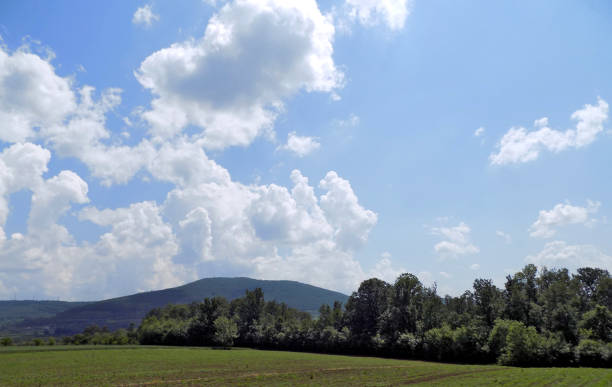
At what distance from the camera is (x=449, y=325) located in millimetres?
88562

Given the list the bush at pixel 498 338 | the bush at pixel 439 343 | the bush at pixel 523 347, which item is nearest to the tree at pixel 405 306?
the bush at pixel 439 343

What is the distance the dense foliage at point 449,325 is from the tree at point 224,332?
0.32 m

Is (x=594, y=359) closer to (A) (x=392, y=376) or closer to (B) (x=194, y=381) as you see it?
(A) (x=392, y=376)

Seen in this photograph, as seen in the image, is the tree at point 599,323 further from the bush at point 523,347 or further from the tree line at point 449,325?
the bush at point 523,347

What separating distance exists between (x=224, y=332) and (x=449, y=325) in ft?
225

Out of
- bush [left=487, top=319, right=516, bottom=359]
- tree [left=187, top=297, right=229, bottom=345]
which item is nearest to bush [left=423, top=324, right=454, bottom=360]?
bush [left=487, top=319, right=516, bottom=359]

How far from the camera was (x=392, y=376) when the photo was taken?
45.2 m

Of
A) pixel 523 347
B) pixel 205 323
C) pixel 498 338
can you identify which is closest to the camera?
pixel 523 347

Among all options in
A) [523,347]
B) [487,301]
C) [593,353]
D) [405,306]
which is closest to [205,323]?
[405,306]

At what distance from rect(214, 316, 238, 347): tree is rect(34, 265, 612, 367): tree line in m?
0.31

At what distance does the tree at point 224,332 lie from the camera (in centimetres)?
11812

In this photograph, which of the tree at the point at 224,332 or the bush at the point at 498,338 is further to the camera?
the tree at the point at 224,332

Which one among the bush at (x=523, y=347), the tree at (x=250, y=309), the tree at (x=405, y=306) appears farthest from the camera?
the tree at (x=250, y=309)

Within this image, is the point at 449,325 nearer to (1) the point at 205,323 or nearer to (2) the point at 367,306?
(2) the point at 367,306
